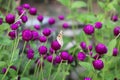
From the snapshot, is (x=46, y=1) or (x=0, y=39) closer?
(x=0, y=39)

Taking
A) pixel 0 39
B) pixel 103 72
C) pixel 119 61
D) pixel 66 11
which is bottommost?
pixel 66 11

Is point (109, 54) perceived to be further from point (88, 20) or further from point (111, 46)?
point (88, 20)

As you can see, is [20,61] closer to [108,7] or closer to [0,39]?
[0,39]

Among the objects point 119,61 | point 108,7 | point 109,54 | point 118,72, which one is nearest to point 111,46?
point 109,54

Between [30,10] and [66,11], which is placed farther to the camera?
[66,11]

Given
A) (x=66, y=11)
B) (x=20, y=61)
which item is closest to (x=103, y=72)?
(x=20, y=61)

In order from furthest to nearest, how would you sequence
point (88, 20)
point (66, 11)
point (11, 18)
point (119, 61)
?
point (66, 11)
point (88, 20)
point (119, 61)
point (11, 18)

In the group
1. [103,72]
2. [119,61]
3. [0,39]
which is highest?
[0,39]

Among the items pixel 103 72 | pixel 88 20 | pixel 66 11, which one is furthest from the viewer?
pixel 66 11

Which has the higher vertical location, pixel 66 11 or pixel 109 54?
pixel 109 54
